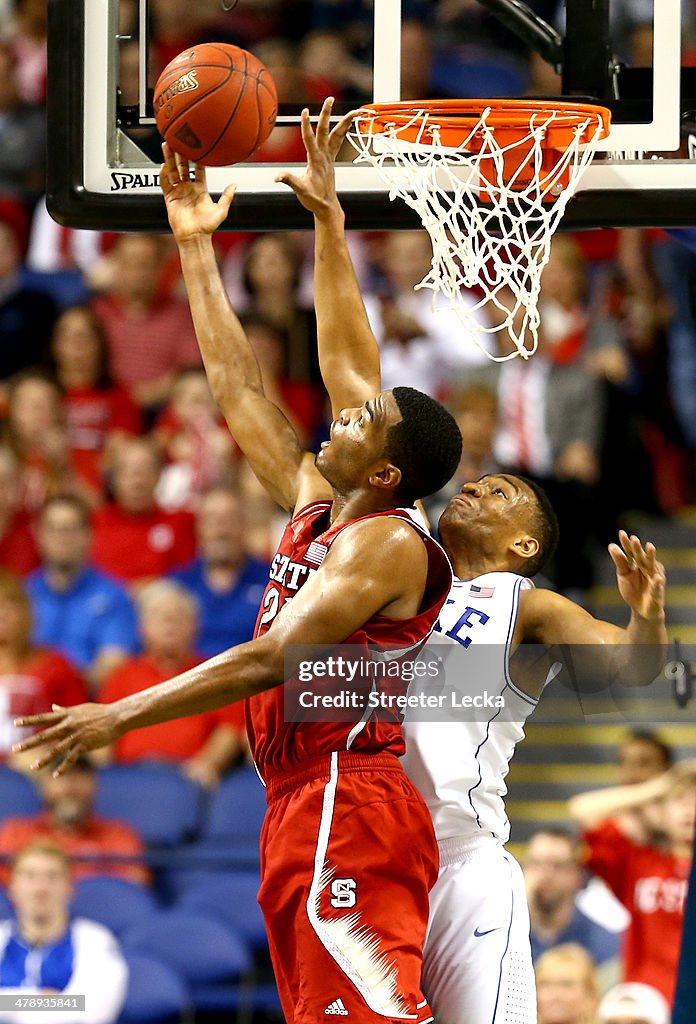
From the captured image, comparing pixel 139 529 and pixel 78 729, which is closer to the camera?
pixel 78 729

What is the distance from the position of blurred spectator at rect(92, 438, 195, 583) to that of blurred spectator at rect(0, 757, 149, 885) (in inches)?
43.2

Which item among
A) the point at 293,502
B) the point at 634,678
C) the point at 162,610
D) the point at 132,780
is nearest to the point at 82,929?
the point at 132,780

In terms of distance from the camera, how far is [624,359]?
6.74 meters

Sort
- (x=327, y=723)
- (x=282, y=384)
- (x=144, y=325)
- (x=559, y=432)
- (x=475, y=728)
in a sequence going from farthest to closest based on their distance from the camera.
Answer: (x=144, y=325)
(x=282, y=384)
(x=559, y=432)
(x=475, y=728)
(x=327, y=723)

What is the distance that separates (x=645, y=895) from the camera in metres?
5.42

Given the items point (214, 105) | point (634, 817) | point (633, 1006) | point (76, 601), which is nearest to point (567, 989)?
point (633, 1006)

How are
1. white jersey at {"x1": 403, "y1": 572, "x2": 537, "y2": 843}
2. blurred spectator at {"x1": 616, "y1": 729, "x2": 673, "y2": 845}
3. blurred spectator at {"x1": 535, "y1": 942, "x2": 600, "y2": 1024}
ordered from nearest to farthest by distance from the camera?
white jersey at {"x1": 403, "y1": 572, "x2": 537, "y2": 843} < blurred spectator at {"x1": 535, "y1": 942, "x2": 600, "y2": 1024} < blurred spectator at {"x1": 616, "y1": 729, "x2": 673, "y2": 845}

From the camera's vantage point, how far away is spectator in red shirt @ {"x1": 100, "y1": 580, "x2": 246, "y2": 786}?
625cm

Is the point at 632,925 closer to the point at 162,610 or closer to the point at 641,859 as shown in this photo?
the point at 641,859

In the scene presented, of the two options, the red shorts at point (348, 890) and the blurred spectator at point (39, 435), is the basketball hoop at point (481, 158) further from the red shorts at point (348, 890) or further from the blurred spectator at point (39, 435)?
the blurred spectator at point (39, 435)

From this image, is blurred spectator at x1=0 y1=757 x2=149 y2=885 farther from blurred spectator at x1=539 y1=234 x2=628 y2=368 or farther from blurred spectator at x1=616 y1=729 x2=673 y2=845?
blurred spectator at x1=539 y1=234 x2=628 y2=368

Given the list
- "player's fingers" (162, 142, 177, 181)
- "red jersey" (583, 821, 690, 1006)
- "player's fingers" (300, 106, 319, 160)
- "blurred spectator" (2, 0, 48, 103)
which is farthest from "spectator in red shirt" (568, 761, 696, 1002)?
"blurred spectator" (2, 0, 48, 103)

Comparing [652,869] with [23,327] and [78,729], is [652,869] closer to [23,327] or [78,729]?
[78,729]

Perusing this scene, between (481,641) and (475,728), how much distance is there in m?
0.21
